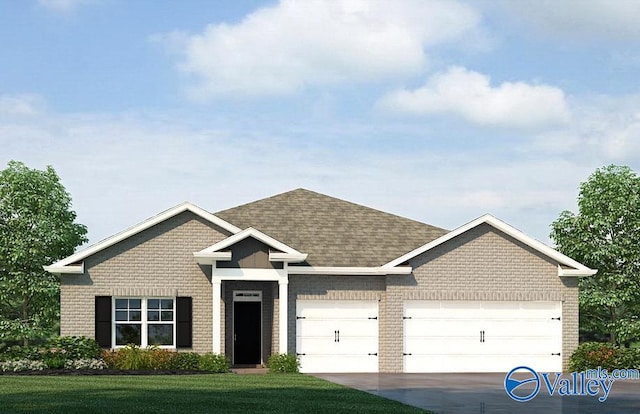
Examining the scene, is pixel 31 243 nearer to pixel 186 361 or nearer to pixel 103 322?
pixel 103 322

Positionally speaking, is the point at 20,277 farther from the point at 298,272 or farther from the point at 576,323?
the point at 576,323

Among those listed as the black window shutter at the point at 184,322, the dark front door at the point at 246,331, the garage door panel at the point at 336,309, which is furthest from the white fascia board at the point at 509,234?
the black window shutter at the point at 184,322

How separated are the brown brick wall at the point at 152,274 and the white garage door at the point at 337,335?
3025 mm

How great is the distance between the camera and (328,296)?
3234 cm

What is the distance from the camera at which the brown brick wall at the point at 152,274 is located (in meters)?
31.2

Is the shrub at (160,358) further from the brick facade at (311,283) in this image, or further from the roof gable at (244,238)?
the roof gable at (244,238)

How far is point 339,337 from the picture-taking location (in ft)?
107

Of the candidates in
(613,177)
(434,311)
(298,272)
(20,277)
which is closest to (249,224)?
(298,272)

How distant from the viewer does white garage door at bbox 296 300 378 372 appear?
32.2 meters

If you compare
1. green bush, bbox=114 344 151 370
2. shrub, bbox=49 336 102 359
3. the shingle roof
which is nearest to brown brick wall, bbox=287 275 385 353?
the shingle roof

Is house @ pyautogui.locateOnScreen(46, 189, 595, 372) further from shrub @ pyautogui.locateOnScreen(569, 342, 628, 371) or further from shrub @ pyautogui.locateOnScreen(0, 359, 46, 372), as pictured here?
shrub @ pyautogui.locateOnScreen(0, 359, 46, 372)

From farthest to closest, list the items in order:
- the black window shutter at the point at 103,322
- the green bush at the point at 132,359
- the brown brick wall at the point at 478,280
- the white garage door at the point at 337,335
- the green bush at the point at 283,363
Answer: the brown brick wall at the point at 478,280 → the white garage door at the point at 337,335 → the black window shutter at the point at 103,322 → the green bush at the point at 283,363 → the green bush at the point at 132,359

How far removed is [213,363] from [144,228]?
4780mm

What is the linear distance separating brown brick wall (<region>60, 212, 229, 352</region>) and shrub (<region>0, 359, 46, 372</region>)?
2.00m
